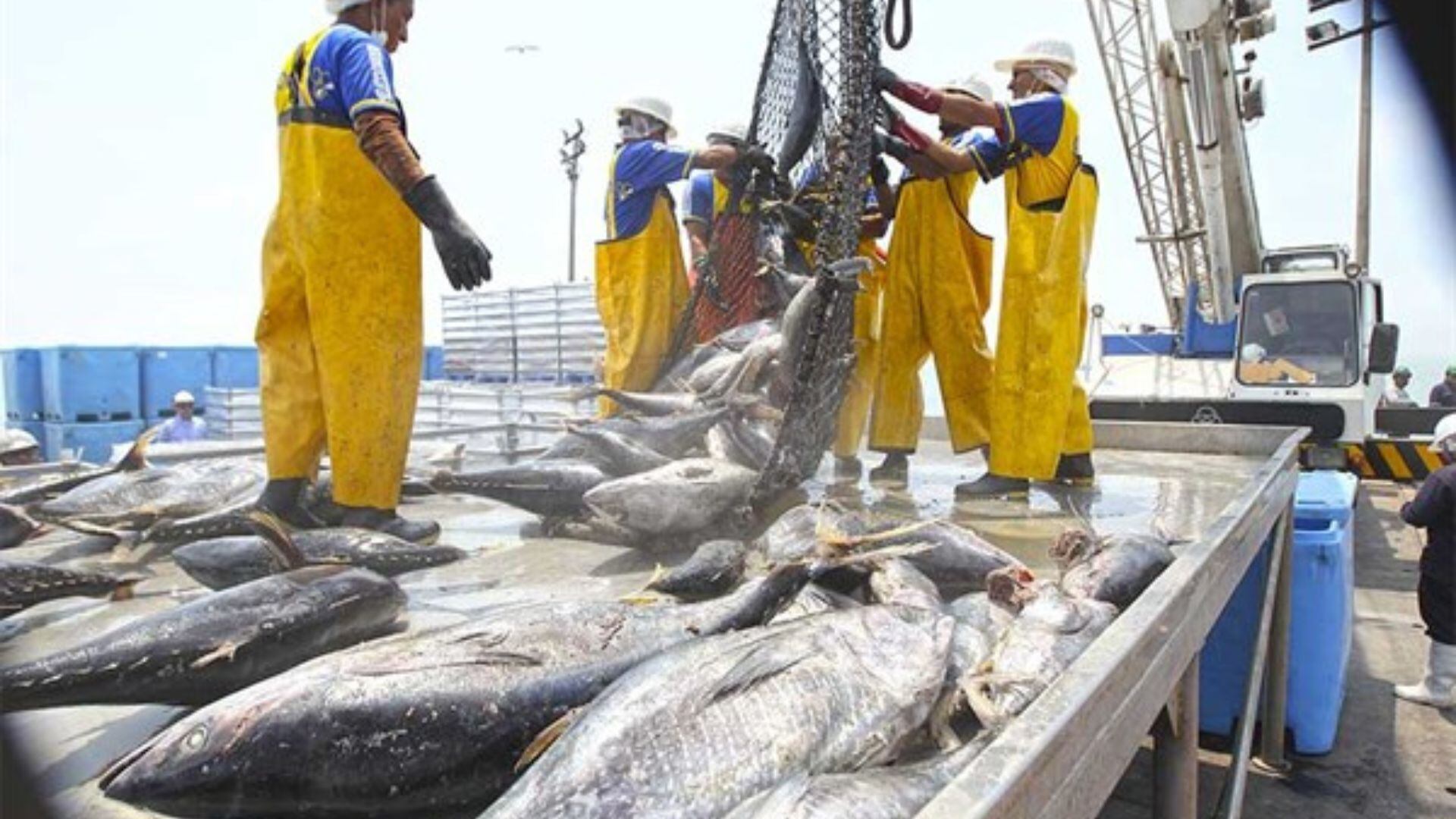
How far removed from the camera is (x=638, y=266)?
5.62 metres

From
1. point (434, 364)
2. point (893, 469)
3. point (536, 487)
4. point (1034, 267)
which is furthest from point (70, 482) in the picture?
point (434, 364)

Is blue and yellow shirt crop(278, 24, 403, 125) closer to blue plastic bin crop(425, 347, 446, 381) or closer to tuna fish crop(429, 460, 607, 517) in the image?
tuna fish crop(429, 460, 607, 517)

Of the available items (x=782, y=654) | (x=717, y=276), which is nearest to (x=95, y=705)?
(x=782, y=654)

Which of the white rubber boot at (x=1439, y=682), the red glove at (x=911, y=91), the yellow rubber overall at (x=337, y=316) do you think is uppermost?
the red glove at (x=911, y=91)

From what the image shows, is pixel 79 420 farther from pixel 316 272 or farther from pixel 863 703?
pixel 863 703

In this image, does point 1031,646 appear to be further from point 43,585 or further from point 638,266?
point 638,266

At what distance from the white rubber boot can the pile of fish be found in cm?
449

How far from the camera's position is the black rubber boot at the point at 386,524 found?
3.36m

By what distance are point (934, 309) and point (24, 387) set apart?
1375 centimetres

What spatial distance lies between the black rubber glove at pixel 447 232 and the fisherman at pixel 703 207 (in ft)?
9.63

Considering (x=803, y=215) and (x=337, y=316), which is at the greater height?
(x=803, y=215)

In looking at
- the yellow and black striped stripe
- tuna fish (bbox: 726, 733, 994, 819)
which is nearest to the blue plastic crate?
tuna fish (bbox: 726, 733, 994, 819)

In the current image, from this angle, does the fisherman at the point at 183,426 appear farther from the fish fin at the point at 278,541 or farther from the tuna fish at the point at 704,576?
the tuna fish at the point at 704,576

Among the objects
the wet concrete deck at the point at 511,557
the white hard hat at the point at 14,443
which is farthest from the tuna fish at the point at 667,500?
the white hard hat at the point at 14,443
